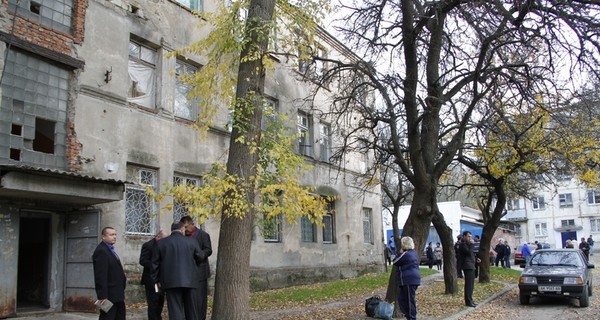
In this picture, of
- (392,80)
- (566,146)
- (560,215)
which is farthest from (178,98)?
(560,215)

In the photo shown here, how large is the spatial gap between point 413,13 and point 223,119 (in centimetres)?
708

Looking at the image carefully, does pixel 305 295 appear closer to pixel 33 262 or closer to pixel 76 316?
pixel 76 316

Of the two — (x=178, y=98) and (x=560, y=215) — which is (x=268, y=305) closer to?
(x=178, y=98)

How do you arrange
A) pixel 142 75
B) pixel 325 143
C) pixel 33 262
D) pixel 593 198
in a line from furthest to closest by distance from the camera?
pixel 593 198, pixel 325 143, pixel 142 75, pixel 33 262

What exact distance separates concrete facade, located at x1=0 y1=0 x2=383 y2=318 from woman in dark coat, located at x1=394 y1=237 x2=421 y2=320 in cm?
406

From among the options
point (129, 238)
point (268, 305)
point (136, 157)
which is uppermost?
point (136, 157)

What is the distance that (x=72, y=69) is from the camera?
1207cm

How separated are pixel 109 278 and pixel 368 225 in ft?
65.6

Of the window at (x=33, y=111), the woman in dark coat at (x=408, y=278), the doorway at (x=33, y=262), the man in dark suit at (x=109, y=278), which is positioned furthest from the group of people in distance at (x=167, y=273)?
the doorway at (x=33, y=262)

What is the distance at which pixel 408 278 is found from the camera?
30.9 ft

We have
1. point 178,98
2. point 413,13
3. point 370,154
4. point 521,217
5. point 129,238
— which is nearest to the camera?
point 413,13

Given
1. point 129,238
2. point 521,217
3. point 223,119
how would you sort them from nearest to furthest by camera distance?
point 129,238, point 223,119, point 521,217

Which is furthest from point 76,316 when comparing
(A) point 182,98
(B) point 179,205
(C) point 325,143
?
(C) point 325,143

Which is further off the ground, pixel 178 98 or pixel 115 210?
pixel 178 98
